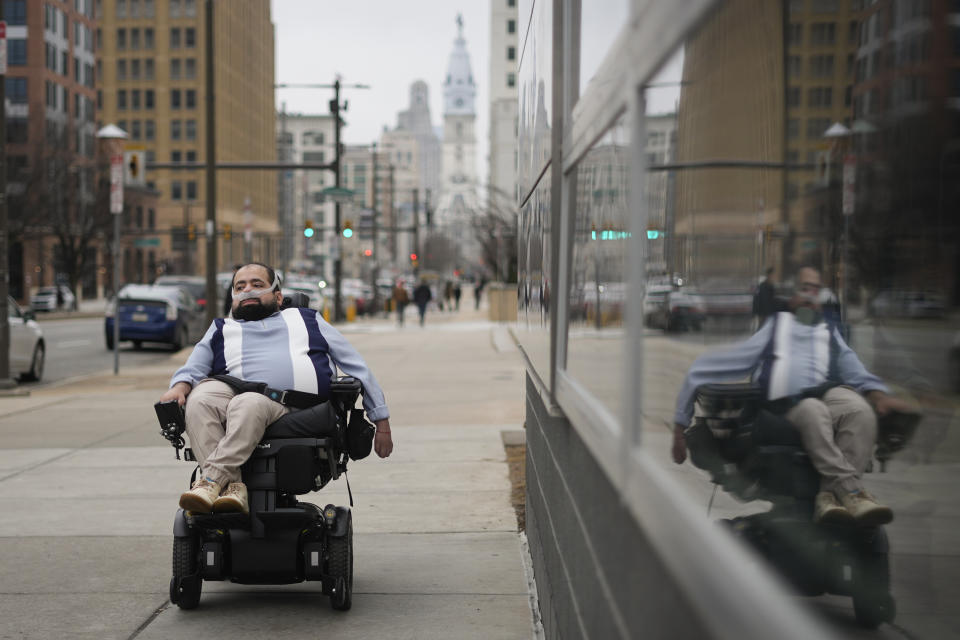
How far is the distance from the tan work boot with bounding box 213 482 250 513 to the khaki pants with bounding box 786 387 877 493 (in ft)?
10.1

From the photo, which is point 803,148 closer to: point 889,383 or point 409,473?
point 889,383

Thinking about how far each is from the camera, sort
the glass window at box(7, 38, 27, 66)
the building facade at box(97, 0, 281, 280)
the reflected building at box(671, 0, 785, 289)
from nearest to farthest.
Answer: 1. the reflected building at box(671, 0, 785, 289)
2. the glass window at box(7, 38, 27, 66)
3. the building facade at box(97, 0, 281, 280)

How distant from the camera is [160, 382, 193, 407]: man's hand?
5258mm

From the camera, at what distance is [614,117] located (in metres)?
2.54

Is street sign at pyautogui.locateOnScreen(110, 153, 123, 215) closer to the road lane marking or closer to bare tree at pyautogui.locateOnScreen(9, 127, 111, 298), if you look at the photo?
the road lane marking

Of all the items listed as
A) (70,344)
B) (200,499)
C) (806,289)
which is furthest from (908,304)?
(70,344)

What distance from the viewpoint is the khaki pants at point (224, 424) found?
5008mm

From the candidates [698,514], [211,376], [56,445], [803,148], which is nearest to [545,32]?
[211,376]

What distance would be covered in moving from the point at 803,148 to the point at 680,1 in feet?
0.95

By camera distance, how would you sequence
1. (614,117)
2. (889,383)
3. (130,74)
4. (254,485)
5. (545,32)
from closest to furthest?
(889,383)
(614,117)
(545,32)
(254,485)
(130,74)

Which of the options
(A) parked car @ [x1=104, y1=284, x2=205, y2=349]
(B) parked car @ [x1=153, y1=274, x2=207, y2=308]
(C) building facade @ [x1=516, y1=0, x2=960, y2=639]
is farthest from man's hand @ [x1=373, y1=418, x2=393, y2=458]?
(B) parked car @ [x1=153, y1=274, x2=207, y2=308]

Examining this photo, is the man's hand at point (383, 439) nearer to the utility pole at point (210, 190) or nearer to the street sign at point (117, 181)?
the street sign at point (117, 181)

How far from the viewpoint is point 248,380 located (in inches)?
212

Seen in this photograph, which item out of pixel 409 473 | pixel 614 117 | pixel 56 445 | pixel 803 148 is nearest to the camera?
pixel 803 148
